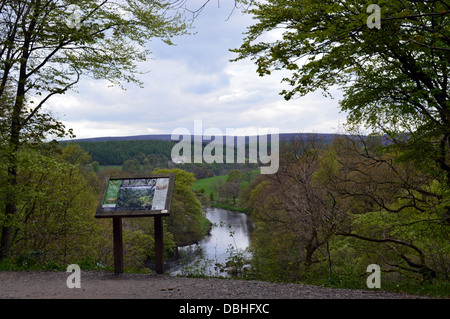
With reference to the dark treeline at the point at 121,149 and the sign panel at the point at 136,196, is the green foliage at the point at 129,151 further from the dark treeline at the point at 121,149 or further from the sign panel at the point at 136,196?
the sign panel at the point at 136,196

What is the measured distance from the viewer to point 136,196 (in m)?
7.96

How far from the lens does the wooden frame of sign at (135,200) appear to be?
25.4 ft

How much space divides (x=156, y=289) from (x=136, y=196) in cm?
227

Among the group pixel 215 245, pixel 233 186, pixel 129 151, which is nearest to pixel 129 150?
pixel 129 151

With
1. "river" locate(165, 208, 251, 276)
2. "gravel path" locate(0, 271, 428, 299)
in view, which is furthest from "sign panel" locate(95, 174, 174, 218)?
"river" locate(165, 208, 251, 276)

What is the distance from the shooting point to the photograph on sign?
7.83 metres

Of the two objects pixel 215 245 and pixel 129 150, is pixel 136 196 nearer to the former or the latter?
pixel 215 245

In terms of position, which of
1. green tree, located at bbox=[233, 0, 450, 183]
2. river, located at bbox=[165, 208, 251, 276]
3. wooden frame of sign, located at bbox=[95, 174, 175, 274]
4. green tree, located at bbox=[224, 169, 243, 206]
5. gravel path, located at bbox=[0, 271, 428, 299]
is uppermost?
green tree, located at bbox=[233, 0, 450, 183]

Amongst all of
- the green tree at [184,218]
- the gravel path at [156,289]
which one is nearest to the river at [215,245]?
the green tree at [184,218]

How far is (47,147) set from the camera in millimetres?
10430

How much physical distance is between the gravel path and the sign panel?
1483 millimetres

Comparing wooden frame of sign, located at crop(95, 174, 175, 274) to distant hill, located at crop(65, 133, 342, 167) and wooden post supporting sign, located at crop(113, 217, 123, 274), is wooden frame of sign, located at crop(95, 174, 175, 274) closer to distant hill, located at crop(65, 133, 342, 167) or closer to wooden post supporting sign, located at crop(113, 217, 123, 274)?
wooden post supporting sign, located at crop(113, 217, 123, 274)
